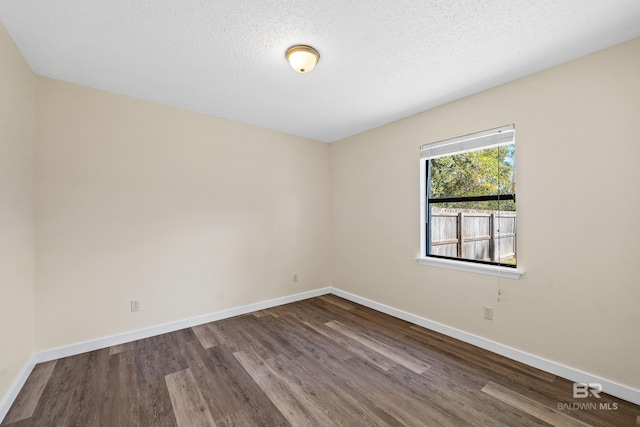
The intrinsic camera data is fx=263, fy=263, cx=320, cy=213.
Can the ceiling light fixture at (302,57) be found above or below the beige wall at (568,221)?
above

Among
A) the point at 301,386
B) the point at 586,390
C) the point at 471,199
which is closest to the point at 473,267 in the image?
the point at 471,199

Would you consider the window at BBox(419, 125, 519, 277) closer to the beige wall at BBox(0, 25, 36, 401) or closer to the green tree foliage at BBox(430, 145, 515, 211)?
the green tree foliage at BBox(430, 145, 515, 211)

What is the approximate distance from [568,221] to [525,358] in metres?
1.23

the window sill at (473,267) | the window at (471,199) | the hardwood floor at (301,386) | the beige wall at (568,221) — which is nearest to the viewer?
A: the hardwood floor at (301,386)

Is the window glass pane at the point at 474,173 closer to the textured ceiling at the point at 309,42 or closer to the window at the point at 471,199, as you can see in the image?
the window at the point at 471,199

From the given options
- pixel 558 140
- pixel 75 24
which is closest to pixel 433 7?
pixel 558 140

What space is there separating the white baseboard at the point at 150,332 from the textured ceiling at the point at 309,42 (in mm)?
2469

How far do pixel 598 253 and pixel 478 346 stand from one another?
4.27 ft

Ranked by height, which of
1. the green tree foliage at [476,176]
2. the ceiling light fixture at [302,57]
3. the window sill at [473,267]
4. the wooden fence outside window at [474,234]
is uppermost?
the ceiling light fixture at [302,57]

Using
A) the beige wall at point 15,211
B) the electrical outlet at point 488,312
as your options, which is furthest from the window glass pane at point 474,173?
the beige wall at point 15,211

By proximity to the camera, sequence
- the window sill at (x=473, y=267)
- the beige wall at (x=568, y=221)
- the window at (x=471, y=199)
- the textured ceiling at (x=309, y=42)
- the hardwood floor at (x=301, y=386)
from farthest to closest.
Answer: the window at (x=471, y=199) → the window sill at (x=473, y=267) → the beige wall at (x=568, y=221) → the hardwood floor at (x=301, y=386) → the textured ceiling at (x=309, y=42)

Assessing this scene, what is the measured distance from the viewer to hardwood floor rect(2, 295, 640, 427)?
1705mm

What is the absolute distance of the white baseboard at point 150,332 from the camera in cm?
239

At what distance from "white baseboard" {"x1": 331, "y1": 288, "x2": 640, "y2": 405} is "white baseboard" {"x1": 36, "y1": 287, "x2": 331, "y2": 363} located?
1.61 metres
